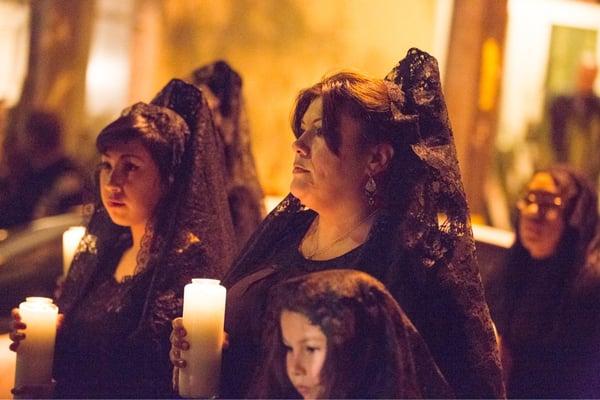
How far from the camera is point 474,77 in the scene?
27.6 feet

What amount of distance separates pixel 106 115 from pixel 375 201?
7.63 m

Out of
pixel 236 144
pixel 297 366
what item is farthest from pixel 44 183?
pixel 297 366

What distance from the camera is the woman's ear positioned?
2973 mm

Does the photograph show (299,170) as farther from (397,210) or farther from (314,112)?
(397,210)

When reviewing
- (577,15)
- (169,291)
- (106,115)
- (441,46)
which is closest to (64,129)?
(106,115)

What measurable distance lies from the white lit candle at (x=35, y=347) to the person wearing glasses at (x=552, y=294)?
1.99m

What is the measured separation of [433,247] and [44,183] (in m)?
4.93

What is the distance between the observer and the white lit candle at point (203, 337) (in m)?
3.00

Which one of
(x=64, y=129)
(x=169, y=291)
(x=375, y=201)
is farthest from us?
(x=64, y=129)

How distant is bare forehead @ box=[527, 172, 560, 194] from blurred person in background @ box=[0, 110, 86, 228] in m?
3.34

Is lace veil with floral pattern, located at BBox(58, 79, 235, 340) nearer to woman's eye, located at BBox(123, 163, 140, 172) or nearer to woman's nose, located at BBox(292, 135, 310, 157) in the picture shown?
woman's eye, located at BBox(123, 163, 140, 172)

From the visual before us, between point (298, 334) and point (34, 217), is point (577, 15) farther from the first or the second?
point (298, 334)

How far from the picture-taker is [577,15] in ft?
29.2

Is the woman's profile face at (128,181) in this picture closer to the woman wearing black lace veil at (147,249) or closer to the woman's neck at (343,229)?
the woman wearing black lace veil at (147,249)
